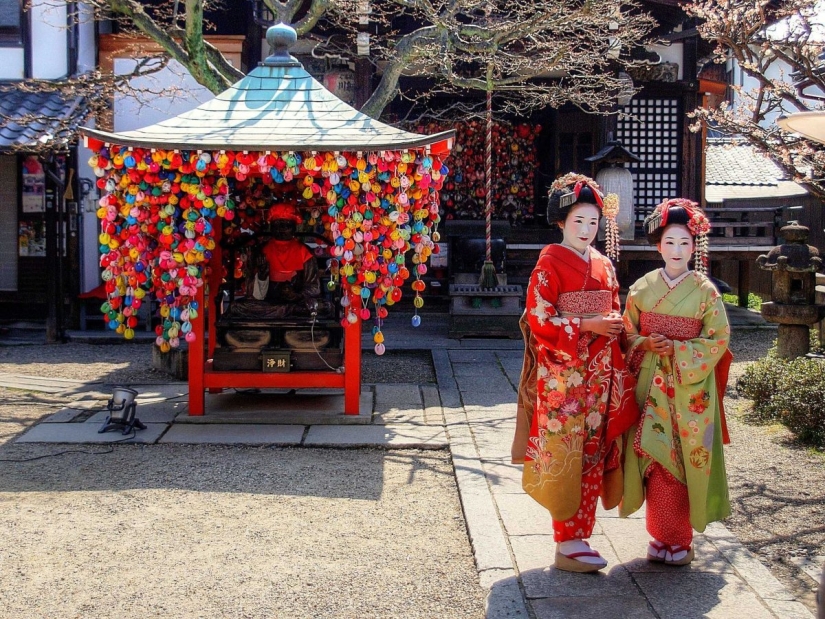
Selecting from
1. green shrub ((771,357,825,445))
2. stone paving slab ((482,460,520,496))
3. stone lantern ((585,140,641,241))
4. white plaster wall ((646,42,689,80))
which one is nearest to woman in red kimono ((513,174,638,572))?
stone paving slab ((482,460,520,496))

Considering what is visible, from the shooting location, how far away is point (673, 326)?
14.8ft

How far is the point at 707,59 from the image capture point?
14805mm

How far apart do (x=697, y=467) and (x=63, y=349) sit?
947 centimetres

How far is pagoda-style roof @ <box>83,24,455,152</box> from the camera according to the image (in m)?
6.86

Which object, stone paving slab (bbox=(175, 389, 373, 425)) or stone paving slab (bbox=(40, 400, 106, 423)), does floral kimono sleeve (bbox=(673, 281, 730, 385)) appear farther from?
stone paving slab (bbox=(40, 400, 106, 423))

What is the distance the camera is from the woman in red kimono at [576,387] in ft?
14.6

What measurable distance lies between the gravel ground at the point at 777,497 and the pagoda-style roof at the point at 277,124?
11.0 feet

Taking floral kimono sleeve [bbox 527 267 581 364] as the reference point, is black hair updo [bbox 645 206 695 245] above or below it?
above

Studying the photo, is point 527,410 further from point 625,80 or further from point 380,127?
point 625,80

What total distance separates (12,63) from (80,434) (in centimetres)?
832

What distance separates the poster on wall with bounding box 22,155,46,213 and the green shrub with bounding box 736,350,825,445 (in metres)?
10.5

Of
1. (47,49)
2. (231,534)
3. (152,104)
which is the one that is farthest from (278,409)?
(47,49)

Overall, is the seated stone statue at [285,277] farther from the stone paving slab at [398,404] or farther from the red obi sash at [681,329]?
the red obi sash at [681,329]

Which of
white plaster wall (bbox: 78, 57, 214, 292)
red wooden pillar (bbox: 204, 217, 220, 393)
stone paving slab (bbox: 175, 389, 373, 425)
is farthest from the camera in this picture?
white plaster wall (bbox: 78, 57, 214, 292)
